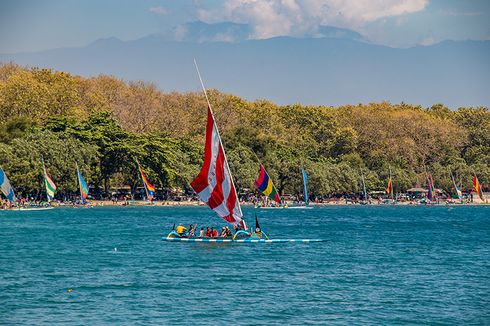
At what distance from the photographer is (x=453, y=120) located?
642 ft

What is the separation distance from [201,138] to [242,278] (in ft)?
351

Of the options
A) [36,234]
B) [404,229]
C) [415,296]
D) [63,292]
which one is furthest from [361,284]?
[404,229]

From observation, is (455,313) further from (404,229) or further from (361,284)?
(404,229)

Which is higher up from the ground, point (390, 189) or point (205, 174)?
point (390, 189)

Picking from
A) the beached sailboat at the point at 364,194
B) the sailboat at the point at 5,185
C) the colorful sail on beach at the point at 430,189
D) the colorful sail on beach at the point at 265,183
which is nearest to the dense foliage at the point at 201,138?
the beached sailboat at the point at 364,194

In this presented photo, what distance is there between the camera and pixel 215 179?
6575 cm

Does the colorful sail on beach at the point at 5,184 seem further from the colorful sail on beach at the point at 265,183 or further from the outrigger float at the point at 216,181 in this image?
the outrigger float at the point at 216,181

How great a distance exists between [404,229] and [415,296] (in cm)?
5460

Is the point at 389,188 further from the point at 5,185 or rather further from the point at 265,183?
the point at 5,185

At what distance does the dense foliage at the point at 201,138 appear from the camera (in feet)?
434

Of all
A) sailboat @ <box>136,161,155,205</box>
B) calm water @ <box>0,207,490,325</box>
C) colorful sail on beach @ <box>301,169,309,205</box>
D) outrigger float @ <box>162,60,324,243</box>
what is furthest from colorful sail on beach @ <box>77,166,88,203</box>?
outrigger float @ <box>162,60,324,243</box>

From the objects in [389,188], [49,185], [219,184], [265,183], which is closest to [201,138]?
[389,188]

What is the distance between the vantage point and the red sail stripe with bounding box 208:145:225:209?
65688 mm

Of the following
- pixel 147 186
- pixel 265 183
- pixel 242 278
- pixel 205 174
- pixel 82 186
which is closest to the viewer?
pixel 242 278
